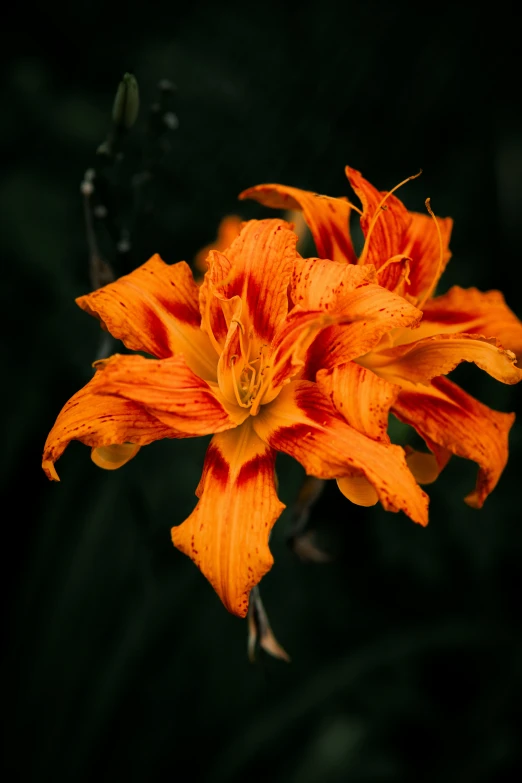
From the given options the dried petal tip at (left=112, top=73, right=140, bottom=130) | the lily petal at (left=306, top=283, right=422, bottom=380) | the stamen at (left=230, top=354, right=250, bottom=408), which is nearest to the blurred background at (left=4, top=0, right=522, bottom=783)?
the dried petal tip at (left=112, top=73, right=140, bottom=130)

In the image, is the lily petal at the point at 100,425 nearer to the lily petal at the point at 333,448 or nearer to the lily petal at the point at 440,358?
the lily petal at the point at 333,448

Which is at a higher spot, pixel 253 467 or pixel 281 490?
pixel 253 467

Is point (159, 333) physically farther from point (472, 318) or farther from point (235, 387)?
point (472, 318)

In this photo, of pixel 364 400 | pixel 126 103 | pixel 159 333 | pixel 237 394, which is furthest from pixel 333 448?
pixel 126 103

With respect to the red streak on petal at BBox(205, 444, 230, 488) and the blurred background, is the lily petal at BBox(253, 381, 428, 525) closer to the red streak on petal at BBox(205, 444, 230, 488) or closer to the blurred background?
the red streak on petal at BBox(205, 444, 230, 488)

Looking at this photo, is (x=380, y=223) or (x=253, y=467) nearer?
(x=253, y=467)

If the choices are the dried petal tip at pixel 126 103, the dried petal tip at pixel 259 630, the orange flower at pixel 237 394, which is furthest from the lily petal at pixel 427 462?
the dried petal tip at pixel 126 103

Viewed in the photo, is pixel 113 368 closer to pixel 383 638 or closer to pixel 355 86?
pixel 383 638
